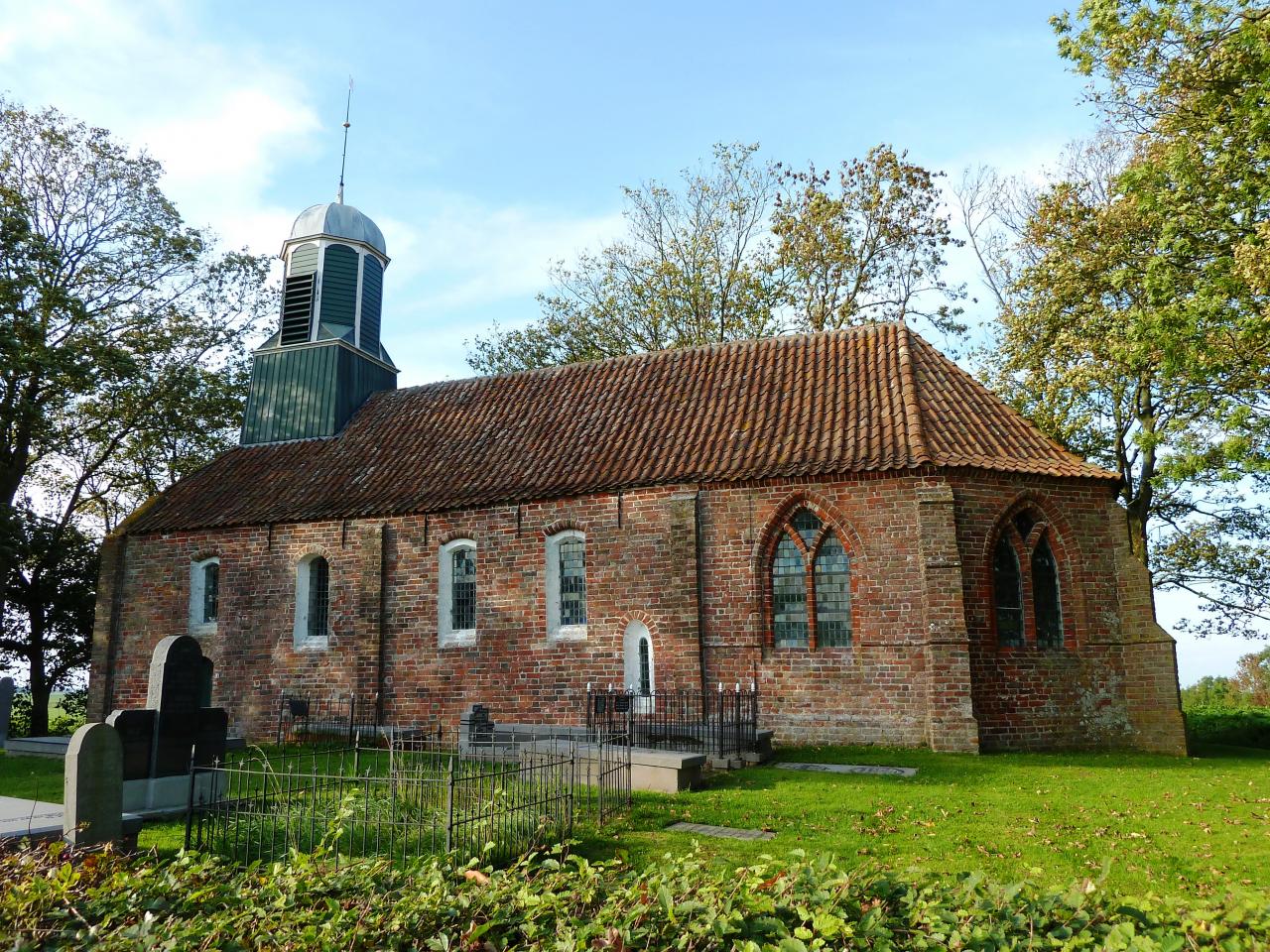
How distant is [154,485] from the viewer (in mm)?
27484

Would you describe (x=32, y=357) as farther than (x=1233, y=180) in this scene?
Yes

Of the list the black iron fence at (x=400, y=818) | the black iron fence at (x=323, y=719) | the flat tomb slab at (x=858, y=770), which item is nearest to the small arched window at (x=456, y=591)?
the black iron fence at (x=323, y=719)

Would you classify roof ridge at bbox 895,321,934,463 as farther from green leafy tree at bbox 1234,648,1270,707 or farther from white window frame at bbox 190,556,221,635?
green leafy tree at bbox 1234,648,1270,707

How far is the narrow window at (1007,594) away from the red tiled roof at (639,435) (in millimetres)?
1553

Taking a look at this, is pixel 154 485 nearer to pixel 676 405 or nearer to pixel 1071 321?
pixel 676 405

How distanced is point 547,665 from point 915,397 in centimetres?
845

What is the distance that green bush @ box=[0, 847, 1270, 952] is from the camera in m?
3.91

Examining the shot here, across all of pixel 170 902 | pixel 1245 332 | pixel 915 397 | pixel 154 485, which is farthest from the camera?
pixel 154 485

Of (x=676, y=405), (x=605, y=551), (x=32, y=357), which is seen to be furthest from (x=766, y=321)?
(x=32, y=357)

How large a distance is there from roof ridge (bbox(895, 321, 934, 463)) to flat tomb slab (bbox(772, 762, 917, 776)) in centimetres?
510

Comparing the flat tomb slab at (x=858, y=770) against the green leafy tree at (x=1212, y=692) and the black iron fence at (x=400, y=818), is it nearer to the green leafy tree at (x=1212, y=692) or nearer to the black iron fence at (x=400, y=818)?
the black iron fence at (x=400, y=818)

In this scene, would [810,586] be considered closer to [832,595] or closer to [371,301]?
[832,595]

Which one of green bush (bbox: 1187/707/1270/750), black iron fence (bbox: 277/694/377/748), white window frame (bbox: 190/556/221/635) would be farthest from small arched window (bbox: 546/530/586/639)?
green bush (bbox: 1187/707/1270/750)

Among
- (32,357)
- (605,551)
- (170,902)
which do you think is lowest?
(170,902)
